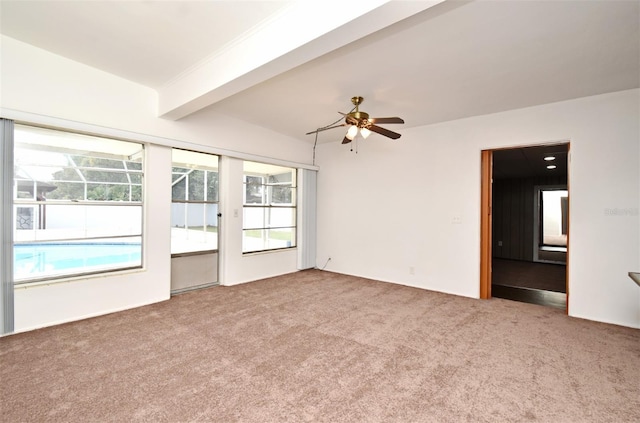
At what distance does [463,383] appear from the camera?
6.88 ft

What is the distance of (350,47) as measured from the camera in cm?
254

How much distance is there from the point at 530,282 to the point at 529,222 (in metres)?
3.12

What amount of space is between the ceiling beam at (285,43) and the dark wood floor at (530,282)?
13.7ft

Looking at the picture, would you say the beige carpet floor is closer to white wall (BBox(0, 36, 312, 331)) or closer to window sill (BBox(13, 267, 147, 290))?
white wall (BBox(0, 36, 312, 331))

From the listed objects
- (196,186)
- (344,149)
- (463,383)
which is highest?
(344,149)

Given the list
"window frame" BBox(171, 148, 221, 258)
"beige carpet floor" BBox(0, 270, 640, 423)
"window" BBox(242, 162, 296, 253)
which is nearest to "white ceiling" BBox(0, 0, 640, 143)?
"window frame" BBox(171, 148, 221, 258)

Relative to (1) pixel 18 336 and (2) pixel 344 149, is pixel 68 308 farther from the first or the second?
(2) pixel 344 149

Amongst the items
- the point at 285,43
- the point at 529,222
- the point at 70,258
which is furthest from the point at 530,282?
the point at 70,258

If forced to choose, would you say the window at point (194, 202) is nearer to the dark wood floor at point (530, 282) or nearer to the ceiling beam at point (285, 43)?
the ceiling beam at point (285, 43)

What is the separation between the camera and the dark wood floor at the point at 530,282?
4.29 meters

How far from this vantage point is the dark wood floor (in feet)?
14.1

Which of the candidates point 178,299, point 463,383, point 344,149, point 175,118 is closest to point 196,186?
point 175,118

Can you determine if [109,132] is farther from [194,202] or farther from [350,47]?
[350,47]

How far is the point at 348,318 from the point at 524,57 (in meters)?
3.09
